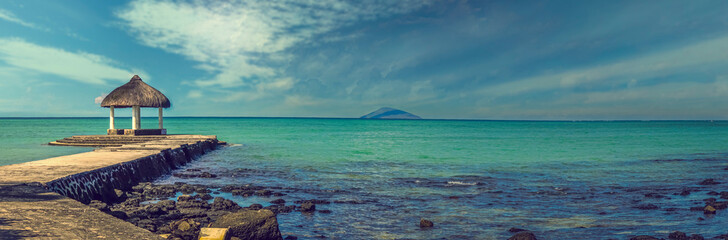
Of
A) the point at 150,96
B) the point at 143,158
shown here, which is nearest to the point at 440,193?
the point at 143,158

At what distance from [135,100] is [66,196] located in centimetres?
2224

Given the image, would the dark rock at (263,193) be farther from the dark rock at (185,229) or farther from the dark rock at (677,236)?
the dark rock at (677,236)

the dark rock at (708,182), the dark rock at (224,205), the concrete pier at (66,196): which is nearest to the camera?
the concrete pier at (66,196)

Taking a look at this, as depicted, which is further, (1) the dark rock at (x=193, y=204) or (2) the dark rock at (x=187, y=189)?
(2) the dark rock at (x=187, y=189)

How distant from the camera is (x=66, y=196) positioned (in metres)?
8.62

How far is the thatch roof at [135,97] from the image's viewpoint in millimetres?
28672

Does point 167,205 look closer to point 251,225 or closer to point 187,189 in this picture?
point 187,189

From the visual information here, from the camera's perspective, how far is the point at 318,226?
899 cm

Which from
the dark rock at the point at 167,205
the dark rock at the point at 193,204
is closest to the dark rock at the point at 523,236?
the dark rock at the point at 193,204

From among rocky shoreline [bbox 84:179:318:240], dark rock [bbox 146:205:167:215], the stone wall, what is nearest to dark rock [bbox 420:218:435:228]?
rocky shoreline [bbox 84:179:318:240]

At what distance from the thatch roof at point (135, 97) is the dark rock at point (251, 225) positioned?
25.0 m

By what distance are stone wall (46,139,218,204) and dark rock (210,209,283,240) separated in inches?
174

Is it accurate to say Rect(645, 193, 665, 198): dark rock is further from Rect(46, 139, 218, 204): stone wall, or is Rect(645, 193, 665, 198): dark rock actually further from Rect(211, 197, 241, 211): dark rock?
Rect(46, 139, 218, 204): stone wall

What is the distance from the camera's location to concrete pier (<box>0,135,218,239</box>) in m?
5.92
